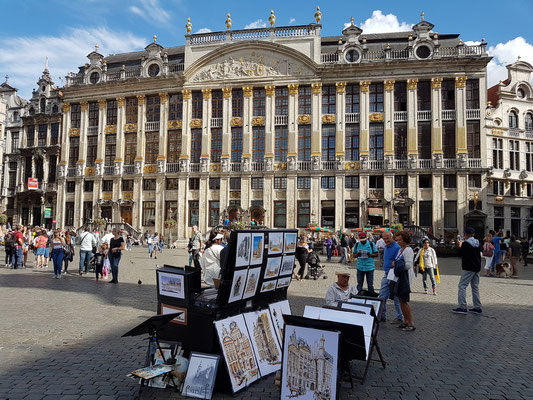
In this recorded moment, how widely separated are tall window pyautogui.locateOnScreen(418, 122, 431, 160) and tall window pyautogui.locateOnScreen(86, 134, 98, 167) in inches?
1306

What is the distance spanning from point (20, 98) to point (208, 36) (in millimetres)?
29421

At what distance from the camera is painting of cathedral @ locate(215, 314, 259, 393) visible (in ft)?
17.3

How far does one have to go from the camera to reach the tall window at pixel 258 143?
131ft

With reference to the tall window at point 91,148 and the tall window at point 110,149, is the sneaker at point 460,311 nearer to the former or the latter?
the tall window at point 110,149

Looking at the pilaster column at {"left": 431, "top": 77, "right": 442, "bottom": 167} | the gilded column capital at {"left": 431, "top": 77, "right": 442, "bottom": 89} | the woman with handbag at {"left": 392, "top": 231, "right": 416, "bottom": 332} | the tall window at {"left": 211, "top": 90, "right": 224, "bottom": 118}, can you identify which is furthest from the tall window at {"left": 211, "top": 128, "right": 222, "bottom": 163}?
the woman with handbag at {"left": 392, "top": 231, "right": 416, "bottom": 332}

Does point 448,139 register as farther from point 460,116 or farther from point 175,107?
point 175,107

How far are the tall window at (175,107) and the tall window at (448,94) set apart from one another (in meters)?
25.0

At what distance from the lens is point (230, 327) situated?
553cm

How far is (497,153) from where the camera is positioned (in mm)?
40469

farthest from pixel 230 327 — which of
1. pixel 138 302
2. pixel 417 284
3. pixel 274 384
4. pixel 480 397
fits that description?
pixel 417 284

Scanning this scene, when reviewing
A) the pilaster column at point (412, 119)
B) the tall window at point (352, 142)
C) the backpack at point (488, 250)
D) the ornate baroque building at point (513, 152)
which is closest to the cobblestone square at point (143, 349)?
the backpack at point (488, 250)

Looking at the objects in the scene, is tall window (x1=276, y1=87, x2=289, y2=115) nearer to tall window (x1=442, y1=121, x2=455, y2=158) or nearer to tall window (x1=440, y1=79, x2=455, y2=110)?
tall window (x1=440, y1=79, x2=455, y2=110)

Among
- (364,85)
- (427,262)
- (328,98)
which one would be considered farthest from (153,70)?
(427,262)

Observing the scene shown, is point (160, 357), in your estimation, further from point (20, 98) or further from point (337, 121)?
point (20, 98)
